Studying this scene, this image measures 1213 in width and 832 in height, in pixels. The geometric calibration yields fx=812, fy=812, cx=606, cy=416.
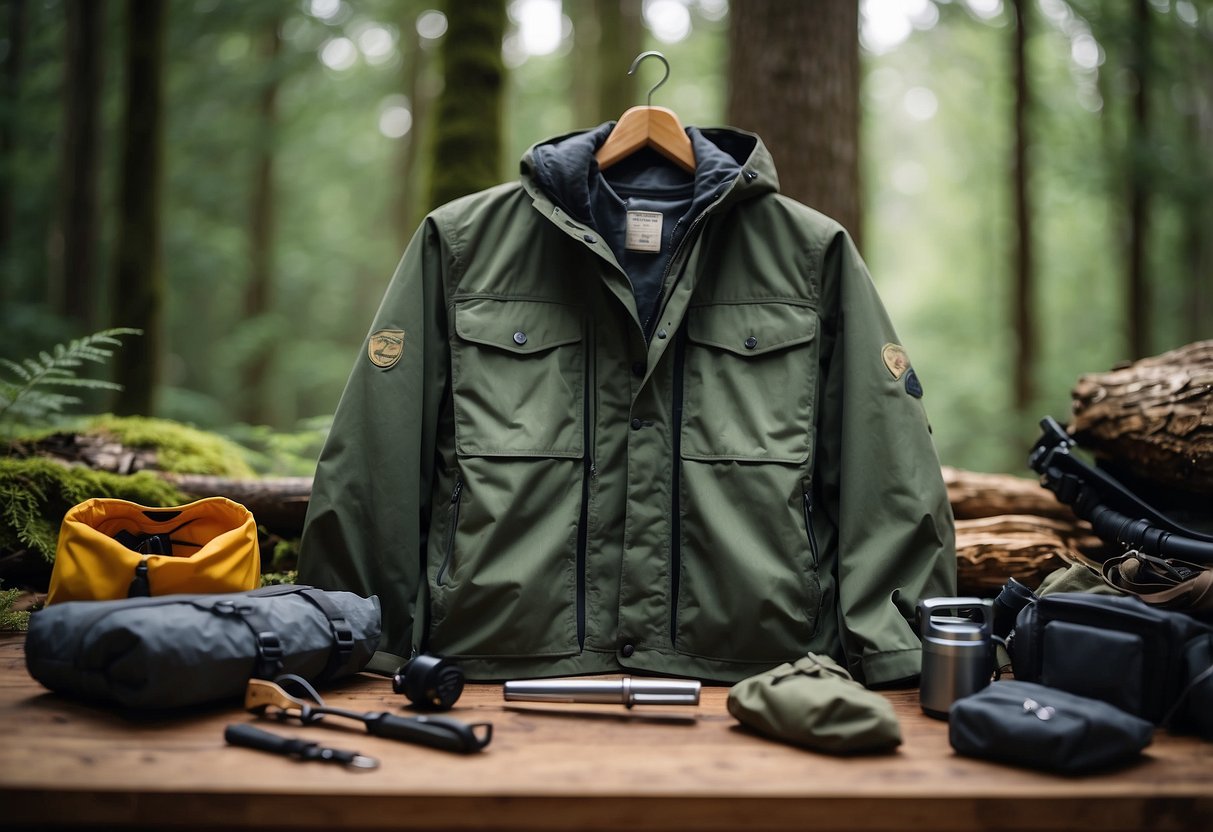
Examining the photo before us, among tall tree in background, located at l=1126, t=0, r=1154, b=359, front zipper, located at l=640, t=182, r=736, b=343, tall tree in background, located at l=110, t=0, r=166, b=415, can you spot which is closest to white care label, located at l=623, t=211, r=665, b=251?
front zipper, located at l=640, t=182, r=736, b=343

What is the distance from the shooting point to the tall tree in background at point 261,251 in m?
10.7

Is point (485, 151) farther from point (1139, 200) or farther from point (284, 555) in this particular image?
point (1139, 200)

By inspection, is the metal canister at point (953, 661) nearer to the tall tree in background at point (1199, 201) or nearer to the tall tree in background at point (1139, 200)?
the tall tree in background at point (1139, 200)

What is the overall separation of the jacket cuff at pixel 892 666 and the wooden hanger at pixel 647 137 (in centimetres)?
160

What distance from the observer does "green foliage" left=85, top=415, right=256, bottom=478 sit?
3334mm

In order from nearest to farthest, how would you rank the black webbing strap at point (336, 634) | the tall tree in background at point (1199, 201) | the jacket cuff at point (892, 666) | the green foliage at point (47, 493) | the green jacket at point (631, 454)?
the black webbing strap at point (336, 634) → the jacket cuff at point (892, 666) → the green jacket at point (631, 454) → the green foliage at point (47, 493) → the tall tree in background at point (1199, 201)

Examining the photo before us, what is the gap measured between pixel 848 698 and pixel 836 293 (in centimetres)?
125

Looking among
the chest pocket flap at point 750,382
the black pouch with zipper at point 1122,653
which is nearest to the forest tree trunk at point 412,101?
the chest pocket flap at point 750,382

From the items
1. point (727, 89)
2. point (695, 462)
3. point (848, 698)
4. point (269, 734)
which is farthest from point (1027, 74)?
point (269, 734)

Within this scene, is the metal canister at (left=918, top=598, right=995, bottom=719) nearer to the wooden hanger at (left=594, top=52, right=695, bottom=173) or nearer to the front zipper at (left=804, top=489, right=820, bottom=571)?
the front zipper at (left=804, top=489, right=820, bottom=571)

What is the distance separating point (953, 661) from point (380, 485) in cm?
158

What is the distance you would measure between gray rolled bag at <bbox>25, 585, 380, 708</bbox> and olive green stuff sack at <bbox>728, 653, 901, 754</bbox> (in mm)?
1046

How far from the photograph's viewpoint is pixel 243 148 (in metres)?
10.3

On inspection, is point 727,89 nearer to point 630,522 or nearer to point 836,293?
point 836,293
